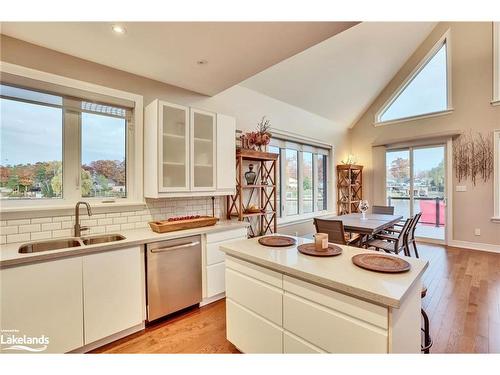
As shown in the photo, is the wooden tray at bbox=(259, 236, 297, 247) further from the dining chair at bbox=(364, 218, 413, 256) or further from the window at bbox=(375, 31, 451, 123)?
the window at bbox=(375, 31, 451, 123)

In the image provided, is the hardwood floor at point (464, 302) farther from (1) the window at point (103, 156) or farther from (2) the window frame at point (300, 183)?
(1) the window at point (103, 156)

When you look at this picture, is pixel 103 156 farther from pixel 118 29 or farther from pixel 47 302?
pixel 47 302

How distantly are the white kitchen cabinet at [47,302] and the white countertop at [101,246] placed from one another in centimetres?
5

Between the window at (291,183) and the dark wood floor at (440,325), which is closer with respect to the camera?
the dark wood floor at (440,325)

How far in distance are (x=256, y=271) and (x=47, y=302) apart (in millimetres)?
1462

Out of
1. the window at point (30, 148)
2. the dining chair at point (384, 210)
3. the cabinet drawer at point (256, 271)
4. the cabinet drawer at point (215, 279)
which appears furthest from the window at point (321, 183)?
the window at point (30, 148)

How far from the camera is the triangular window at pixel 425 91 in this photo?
197 inches

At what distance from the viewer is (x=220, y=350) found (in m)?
1.88

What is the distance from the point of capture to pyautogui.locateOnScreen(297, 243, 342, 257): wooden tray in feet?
5.06

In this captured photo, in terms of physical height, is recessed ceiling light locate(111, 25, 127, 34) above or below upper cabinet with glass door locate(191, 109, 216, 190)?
above

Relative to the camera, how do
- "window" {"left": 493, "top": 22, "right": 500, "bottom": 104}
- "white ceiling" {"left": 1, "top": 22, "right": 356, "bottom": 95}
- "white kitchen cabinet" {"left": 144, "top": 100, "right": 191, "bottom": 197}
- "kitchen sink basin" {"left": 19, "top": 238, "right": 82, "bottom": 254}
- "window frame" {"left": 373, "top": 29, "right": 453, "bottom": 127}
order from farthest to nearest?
"window frame" {"left": 373, "top": 29, "right": 453, "bottom": 127} < "window" {"left": 493, "top": 22, "right": 500, "bottom": 104} < "white kitchen cabinet" {"left": 144, "top": 100, "right": 191, "bottom": 197} < "kitchen sink basin" {"left": 19, "top": 238, "right": 82, "bottom": 254} < "white ceiling" {"left": 1, "top": 22, "right": 356, "bottom": 95}

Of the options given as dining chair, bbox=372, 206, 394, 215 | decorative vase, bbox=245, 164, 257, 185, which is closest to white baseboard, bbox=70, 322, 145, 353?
decorative vase, bbox=245, 164, 257, 185

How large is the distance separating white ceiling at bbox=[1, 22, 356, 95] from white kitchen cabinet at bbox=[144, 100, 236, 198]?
0.45m
